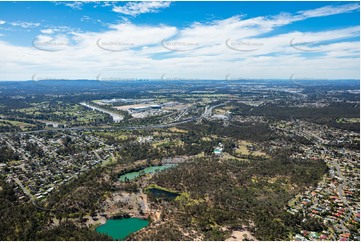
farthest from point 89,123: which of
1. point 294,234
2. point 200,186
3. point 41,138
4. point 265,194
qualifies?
point 294,234

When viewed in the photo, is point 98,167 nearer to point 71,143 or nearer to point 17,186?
point 17,186

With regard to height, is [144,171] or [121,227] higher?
[144,171]

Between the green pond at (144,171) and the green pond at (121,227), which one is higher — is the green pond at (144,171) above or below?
above

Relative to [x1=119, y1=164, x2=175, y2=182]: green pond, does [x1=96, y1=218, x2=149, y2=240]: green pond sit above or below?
below

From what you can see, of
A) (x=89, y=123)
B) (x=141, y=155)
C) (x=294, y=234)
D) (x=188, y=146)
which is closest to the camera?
(x=294, y=234)

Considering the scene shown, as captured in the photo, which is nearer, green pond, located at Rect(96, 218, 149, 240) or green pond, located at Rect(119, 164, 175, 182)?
green pond, located at Rect(96, 218, 149, 240)

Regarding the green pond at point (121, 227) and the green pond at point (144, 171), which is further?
the green pond at point (144, 171)

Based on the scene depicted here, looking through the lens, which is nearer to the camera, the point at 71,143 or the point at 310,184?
the point at 310,184

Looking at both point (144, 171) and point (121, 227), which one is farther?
point (144, 171)
